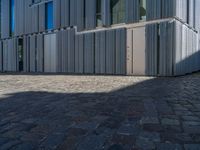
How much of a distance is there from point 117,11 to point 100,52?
8.29ft

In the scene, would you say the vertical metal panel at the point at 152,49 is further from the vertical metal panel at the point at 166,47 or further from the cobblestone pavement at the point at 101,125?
the cobblestone pavement at the point at 101,125

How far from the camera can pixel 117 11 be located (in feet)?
47.4

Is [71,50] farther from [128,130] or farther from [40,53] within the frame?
[128,130]

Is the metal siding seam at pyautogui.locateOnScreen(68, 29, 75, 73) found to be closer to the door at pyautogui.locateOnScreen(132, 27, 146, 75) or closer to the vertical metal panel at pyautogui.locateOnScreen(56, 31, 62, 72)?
the vertical metal panel at pyautogui.locateOnScreen(56, 31, 62, 72)

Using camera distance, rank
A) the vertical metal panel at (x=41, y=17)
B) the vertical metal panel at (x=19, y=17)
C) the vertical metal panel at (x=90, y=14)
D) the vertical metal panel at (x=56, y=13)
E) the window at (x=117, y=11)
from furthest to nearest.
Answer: the vertical metal panel at (x=19, y=17) < the vertical metal panel at (x=41, y=17) < the vertical metal panel at (x=56, y=13) < the vertical metal panel at (x=90, y=14) < the window at (x=117, y=11)

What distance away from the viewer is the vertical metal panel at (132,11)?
13.2m

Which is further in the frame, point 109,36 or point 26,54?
point 26,54

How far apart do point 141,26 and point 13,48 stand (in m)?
14.3

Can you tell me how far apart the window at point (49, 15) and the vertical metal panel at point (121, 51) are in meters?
6.87

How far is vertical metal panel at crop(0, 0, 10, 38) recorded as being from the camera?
2408cm

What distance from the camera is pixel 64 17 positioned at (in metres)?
17.6

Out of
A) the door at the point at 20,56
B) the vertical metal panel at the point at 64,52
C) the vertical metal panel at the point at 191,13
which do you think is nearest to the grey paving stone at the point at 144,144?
the vertical metal panel at the point at 191,13

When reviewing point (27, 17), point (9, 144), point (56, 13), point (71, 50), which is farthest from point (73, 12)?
point (9, 144)

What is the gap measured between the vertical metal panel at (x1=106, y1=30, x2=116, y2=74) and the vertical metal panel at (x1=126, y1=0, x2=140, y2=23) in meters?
1.34
